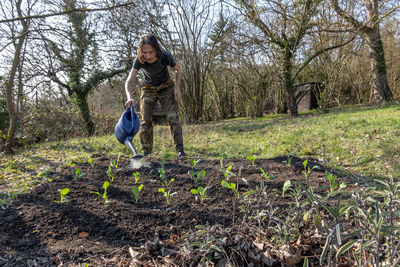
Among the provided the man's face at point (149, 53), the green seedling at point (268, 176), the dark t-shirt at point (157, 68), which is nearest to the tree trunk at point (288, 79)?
the dark t-shirt at point (157, 68)

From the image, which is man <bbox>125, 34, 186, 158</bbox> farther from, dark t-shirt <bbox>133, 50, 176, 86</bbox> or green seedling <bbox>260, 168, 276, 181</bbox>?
green seedling <bbox>260, 168, 276, 181</bbox>

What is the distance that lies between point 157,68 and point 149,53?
38 cm

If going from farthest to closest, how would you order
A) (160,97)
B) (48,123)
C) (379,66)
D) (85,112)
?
(85,112) → (379,66) → (48,123) → (160,97)

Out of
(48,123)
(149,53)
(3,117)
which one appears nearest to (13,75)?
(149,53)

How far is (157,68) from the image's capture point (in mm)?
3730

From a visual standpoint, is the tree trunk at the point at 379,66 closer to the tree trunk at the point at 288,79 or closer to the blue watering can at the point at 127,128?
the tree trunk at the point at 288,79

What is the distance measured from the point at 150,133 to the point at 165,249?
114 inches

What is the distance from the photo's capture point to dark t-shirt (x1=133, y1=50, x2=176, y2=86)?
366cm

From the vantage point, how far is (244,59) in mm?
11148

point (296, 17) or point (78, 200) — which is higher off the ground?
point (296, 17)

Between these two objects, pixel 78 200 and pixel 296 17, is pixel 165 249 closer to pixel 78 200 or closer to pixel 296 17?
pixel 78 200

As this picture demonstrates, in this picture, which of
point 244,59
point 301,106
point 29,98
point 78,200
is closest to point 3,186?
point 78,200

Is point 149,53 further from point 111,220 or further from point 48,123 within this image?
point 48,123

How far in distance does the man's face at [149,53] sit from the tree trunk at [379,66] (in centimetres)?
938
